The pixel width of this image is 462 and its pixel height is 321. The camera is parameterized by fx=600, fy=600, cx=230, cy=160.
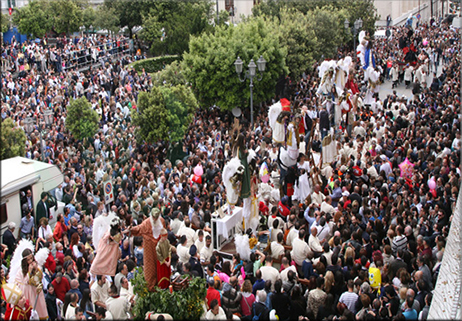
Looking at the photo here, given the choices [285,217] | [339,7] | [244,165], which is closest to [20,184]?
[244,165]

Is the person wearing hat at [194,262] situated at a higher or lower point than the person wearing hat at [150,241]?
lower

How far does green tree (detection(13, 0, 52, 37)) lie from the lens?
161ft

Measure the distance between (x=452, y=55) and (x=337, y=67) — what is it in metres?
16.1

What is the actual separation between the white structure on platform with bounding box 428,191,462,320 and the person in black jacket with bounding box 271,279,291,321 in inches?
90.1

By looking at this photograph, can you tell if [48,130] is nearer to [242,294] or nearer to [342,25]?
[242,294]

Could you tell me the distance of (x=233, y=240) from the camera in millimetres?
13539

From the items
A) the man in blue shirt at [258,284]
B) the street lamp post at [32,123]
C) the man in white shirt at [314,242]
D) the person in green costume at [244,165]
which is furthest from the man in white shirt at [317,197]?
the street lamp post at [32,123]

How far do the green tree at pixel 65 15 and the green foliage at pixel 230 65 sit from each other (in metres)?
25.5

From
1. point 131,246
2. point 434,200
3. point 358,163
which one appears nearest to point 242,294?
point 131,246

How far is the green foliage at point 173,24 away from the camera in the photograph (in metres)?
44.7

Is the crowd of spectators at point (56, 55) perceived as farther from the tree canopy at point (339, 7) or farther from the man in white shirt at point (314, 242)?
the man in white shirt at point (314, 242)

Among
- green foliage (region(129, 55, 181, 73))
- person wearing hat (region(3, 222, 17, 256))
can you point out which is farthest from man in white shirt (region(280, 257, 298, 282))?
green foliage (region(129, 55, 181, 73))

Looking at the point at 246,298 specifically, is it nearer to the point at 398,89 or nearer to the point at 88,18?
the point at 398,89

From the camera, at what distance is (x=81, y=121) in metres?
22.4
